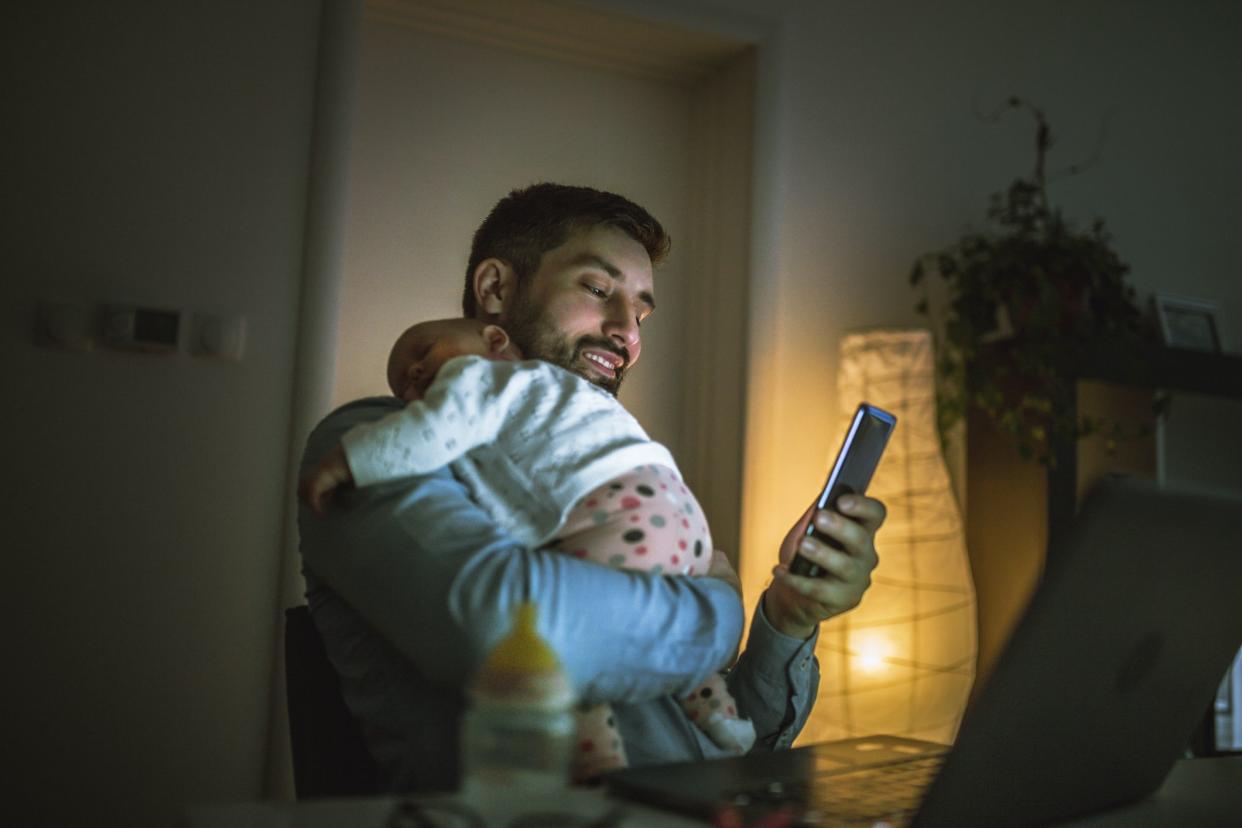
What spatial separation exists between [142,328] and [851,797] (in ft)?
6.30

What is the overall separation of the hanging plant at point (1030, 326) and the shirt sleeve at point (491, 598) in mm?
1904

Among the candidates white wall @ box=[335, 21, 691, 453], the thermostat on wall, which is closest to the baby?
the thermostat on wall

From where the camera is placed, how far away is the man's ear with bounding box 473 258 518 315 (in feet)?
4.84

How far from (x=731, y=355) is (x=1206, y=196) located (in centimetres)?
188

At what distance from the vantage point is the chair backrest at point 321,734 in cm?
104

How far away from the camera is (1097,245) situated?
9.09ft

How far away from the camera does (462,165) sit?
268 cm

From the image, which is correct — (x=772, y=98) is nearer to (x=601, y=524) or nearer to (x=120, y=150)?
(x=120, y=150)

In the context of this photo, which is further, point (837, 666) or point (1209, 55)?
point (1209, 55)

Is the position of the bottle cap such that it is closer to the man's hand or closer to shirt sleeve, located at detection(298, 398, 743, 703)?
shirt sleeve, located at detection(298, 398, 743, 703)

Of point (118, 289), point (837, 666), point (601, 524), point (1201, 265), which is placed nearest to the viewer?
point (601, 524)

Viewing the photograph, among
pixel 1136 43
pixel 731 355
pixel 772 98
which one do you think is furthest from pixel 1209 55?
pixel 731 355

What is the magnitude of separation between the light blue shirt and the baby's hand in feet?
0.09

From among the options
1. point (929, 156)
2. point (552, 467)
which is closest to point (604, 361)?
point (552, 467)
